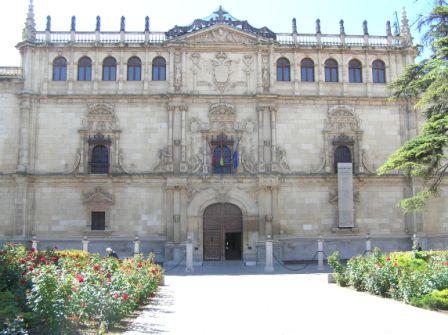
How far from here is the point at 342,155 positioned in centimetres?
3550

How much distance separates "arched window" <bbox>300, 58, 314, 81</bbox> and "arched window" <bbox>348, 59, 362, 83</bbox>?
273 cm

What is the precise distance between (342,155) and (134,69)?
15.5 metres

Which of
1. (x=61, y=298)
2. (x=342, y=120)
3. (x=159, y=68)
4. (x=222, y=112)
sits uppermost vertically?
(x=159, y=68)

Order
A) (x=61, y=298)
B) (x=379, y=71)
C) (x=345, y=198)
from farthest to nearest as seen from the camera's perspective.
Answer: (x=379, y=71) < (x=345, y=198) < (x=61, y=298)

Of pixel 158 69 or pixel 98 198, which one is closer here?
pixel 98 198

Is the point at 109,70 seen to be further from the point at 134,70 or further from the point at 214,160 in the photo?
the point at 214,160

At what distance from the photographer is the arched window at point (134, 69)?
1393 inches

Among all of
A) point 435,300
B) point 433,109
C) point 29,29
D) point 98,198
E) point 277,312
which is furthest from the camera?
point 29,29

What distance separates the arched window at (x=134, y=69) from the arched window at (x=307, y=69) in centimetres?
1122

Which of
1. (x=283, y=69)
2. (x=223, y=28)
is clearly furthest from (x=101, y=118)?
(x=283, y=69)

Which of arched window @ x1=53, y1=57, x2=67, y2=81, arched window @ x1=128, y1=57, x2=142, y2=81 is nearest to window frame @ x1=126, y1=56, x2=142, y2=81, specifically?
arched window @ x1=128, y1=57, x2=142, y2=81

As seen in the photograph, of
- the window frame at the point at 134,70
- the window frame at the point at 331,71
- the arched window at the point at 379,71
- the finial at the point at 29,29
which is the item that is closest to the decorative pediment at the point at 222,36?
the window frame at the point at 134,70

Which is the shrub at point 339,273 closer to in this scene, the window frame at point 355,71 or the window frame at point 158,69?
the window frame at point 355,71

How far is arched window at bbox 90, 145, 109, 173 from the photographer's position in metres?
34.4
